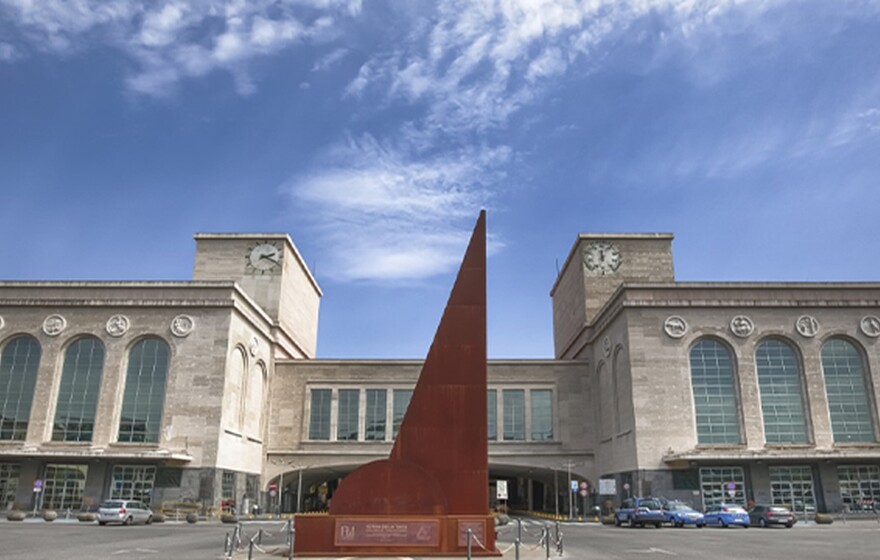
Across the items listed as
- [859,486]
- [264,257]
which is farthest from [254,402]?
[859,486]

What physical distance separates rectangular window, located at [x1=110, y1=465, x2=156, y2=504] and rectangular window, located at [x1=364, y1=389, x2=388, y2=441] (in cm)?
1727

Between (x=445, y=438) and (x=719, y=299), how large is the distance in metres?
32.3

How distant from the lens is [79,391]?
46.2 meters

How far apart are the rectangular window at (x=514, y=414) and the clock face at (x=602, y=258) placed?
13.2m

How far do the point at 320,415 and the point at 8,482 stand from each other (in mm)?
21767

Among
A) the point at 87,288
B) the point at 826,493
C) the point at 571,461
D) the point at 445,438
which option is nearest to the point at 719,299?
the point at 826,493

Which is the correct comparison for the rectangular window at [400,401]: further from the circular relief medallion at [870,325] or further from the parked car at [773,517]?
the circular relief medallion at [870,325]

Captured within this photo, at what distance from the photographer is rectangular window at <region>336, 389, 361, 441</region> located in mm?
56188

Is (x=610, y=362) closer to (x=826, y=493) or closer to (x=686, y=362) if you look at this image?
(x=686, y=362)

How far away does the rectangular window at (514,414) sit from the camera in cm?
5609

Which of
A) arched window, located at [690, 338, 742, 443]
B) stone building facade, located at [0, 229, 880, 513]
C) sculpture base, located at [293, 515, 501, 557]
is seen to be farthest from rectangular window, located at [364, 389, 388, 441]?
sculpture base, located at [293, 515, 501, 557]

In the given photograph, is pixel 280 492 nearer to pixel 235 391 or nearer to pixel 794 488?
pixel 235 391

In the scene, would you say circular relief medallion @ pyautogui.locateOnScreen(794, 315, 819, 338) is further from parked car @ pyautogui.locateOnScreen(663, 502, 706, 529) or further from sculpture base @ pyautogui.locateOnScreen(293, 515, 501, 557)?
sculpture base @ pyautogui.locateOnScreen(293, 515, 501, 557)

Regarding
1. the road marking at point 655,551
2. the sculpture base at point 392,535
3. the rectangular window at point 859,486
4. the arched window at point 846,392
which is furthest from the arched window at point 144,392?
the arched window at point 846,392
